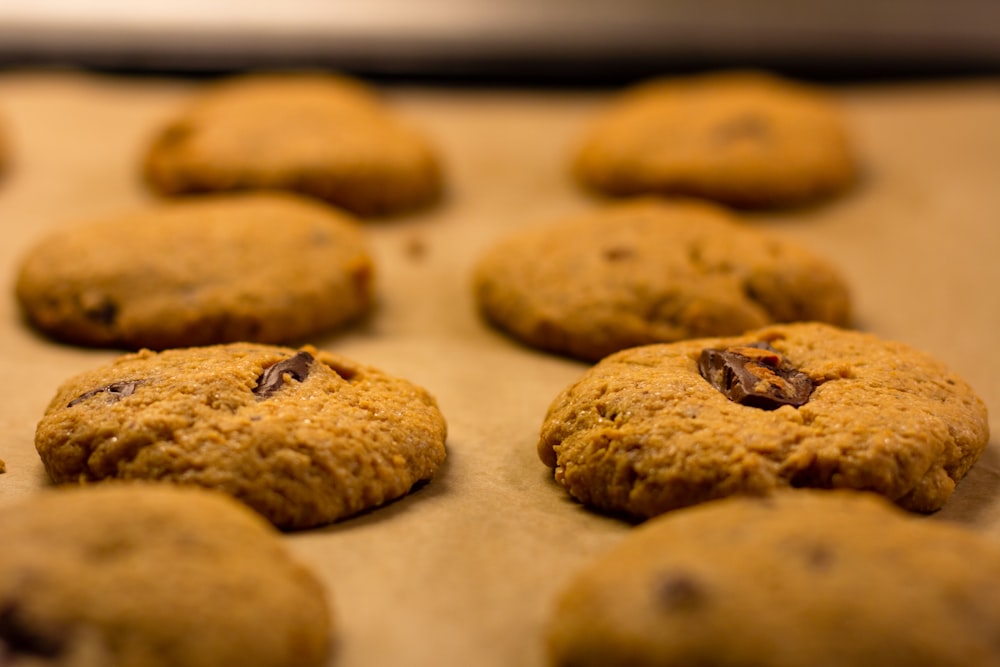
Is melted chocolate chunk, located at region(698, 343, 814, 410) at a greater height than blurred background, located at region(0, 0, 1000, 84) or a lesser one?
lesser

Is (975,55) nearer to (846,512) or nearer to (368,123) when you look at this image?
(368,123)

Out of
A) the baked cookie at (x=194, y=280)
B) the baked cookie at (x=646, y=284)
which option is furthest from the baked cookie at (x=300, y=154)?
the baked cookie at (x=646, y=284)

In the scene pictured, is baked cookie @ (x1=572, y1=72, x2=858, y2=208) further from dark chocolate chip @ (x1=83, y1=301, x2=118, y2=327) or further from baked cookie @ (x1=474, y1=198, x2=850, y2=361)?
dark chocolate chip @ (x1=83, y1=301, x2=118, y2=327)

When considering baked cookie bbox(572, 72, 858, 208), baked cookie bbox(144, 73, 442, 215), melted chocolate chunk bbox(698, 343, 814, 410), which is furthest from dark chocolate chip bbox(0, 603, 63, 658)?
baked cookie bbox(572, 72, 858, 208)

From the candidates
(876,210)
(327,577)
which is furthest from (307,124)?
(327,577)

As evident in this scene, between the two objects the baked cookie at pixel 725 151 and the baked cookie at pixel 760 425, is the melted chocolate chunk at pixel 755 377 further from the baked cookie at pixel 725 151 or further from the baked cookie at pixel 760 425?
the baked cookie at pixel 725 151
